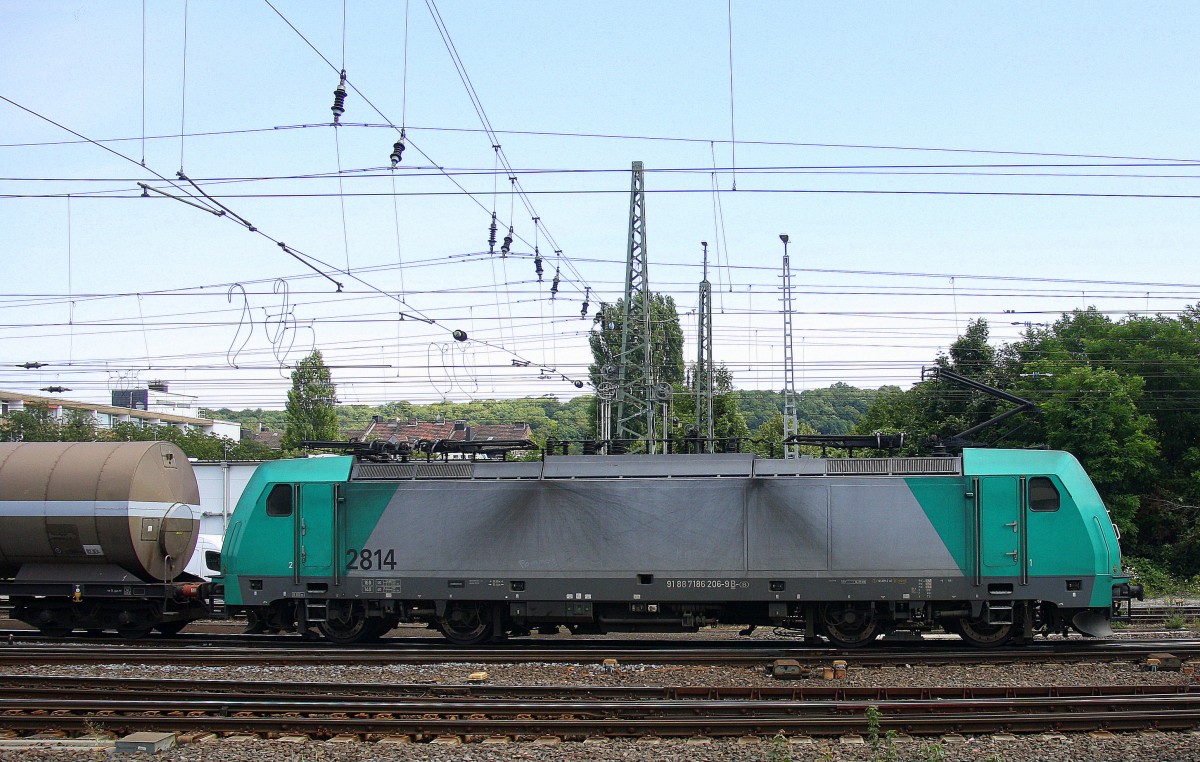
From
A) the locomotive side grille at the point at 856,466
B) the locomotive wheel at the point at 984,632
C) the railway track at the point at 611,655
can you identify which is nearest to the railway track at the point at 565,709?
the railway track at the point at 611,655

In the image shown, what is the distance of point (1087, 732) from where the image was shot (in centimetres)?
1088

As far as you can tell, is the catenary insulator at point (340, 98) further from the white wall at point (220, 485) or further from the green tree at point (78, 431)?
the green tree at point (78, 431)

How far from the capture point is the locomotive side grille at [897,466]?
16141 mm

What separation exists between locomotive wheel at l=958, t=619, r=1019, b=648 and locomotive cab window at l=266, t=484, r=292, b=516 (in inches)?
484

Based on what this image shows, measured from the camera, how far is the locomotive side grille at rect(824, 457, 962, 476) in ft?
53.0

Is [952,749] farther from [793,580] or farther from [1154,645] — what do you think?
[1154,645]

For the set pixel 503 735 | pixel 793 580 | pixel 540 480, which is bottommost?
pixel 503 735

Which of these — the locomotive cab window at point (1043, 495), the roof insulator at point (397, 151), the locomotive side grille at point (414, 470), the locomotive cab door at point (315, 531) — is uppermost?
the roof insulator at point (397, 151)

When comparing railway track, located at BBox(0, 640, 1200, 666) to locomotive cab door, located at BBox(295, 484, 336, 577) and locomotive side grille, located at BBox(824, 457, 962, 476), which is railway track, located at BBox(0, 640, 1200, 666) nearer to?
locomotive cab door, located at BBox(295, 484, 336, 577)

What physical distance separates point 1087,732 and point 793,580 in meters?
5.63

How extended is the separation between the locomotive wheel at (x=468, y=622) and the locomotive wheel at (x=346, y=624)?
147cm

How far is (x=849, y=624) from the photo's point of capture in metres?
16.3

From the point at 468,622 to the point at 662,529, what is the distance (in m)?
4.06

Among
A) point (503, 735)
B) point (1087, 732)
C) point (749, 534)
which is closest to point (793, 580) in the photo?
point (749, 534)
